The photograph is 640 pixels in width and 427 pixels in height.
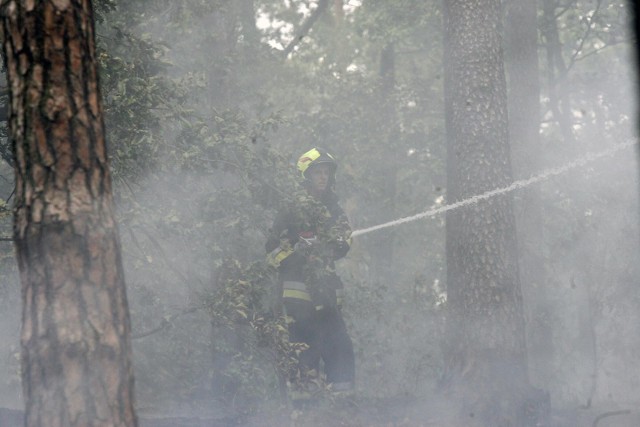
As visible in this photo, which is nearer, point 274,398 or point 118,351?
point 118,351

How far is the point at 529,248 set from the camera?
10820 millimetres

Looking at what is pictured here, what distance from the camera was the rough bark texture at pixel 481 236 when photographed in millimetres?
7609

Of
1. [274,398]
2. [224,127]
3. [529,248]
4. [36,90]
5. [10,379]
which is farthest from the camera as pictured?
[529,248]

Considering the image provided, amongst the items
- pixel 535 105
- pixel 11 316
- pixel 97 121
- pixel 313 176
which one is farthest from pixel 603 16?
pixel 97 121

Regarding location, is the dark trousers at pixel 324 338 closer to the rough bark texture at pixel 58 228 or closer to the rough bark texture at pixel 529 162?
the rough bark texture at pixel 529 162

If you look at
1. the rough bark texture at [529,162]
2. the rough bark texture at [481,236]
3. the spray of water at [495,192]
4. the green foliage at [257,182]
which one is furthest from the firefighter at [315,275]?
the rough bark texture at [529,162]

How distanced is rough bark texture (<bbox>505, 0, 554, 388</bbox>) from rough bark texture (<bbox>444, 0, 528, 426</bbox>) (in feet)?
8.35

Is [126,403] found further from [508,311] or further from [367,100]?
[367,100]

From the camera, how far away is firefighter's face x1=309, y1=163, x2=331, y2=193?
838 cm

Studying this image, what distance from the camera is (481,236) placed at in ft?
25.8

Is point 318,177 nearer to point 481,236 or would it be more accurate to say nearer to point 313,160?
point 313,160

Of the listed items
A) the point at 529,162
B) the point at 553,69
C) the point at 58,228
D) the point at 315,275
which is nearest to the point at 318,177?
the point at 315,275

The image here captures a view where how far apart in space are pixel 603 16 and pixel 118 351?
13207 millimetres

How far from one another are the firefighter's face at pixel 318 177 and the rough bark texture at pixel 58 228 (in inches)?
181
